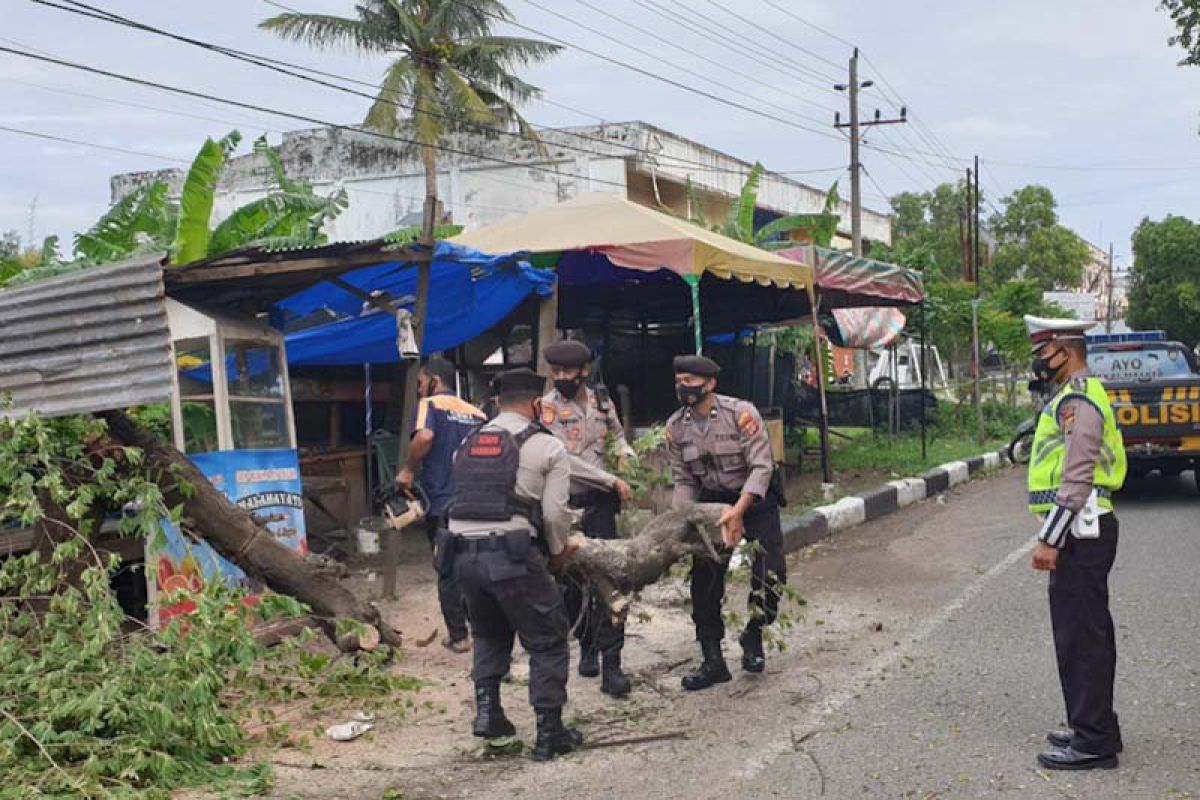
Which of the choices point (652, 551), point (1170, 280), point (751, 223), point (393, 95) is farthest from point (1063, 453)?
point (1170, 280)

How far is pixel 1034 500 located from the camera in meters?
4.84

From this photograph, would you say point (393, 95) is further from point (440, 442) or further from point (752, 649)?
point (752, 649)

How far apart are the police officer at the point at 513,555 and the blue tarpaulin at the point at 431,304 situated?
422 centimetres

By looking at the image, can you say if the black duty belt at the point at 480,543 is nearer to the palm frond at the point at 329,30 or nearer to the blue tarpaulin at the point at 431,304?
the blue tarpaulin at the point at 431,304

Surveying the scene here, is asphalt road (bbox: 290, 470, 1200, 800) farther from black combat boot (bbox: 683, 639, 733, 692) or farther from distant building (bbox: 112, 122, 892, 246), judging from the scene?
distant building (bbox: 112, 122, 892, 246)

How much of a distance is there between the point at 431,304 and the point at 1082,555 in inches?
273

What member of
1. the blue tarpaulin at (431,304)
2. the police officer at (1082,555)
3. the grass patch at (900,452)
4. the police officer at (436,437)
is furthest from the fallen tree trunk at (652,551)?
the grass patch at (900,452)

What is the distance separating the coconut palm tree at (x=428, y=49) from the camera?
24922 millimetres

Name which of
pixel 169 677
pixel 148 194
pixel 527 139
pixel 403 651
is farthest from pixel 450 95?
pixel 169 677

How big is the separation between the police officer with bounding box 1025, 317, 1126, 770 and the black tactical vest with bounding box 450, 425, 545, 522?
2101 millimetres

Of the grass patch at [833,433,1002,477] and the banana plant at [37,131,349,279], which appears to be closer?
the banana plant at [37,131,349,279]

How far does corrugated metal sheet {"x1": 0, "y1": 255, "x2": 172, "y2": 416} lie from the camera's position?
18.2ft

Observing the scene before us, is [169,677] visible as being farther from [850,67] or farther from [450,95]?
[850,67]

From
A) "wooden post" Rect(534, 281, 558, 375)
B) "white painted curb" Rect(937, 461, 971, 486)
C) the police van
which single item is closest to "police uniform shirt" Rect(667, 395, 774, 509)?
"wooden post" Rect(534, 281, 558, 375)
